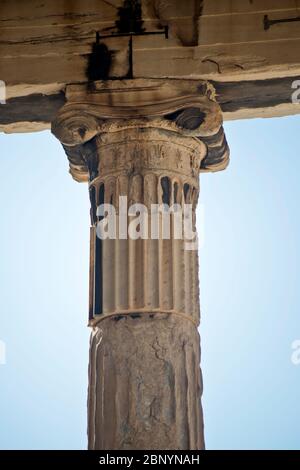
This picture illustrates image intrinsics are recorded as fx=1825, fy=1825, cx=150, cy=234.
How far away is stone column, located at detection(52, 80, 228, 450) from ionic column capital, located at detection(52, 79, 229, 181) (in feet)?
0.04

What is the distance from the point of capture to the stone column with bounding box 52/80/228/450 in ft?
66.6

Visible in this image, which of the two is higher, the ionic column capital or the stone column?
the ionic column capital

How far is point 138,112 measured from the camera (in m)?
21.9

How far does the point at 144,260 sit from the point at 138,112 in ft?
6.35

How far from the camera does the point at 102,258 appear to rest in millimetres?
21328

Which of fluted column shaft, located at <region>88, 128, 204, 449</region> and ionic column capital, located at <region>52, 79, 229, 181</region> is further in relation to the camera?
ionic column capital, located at <region>52, 79, 229, 181</region>

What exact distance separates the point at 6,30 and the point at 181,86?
242 cm

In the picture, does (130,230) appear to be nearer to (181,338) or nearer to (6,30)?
(181,338)

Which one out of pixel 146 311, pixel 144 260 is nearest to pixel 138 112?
pixel 144 260

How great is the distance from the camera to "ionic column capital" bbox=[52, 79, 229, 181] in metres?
21.8

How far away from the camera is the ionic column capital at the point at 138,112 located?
21.8 meters
